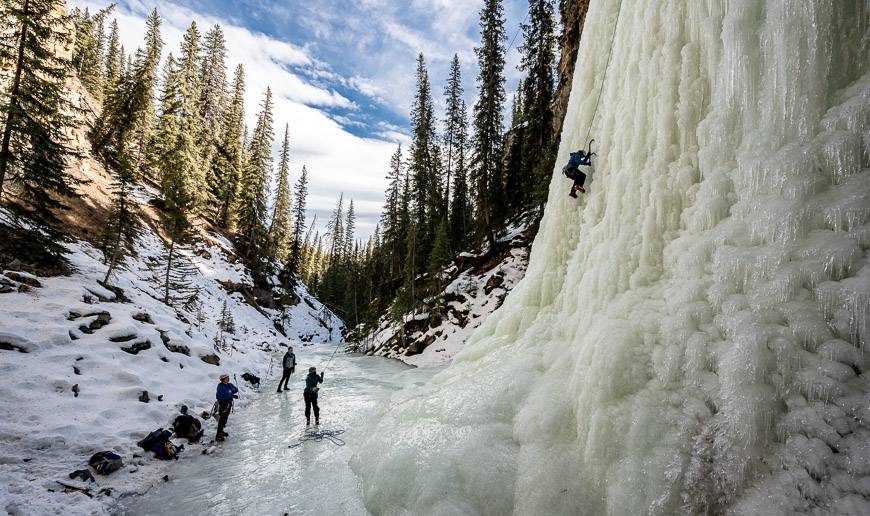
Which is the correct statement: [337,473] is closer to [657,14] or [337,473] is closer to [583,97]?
[583,97]

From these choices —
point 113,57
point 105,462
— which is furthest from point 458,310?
point 113,57

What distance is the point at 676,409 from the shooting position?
350 cm

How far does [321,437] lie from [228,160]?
133 ft

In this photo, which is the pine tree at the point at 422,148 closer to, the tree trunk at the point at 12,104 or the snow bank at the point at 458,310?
the snow bank at the point at 458,310

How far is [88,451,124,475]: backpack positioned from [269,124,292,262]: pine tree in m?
43.2

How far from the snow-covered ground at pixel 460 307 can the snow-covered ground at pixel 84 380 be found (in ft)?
34.2

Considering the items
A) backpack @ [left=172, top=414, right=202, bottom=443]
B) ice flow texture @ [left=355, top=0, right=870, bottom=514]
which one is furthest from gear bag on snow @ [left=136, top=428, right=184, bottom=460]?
ice flow texture @ [left=355, top=0, right=870, bottom=514]

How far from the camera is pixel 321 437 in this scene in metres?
9.28

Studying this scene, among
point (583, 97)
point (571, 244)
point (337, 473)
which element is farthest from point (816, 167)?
point (337, 473)

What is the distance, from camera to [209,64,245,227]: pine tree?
40.8 m

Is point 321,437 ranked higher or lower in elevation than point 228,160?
lower

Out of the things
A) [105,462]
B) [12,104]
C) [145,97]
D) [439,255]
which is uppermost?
[145,97]

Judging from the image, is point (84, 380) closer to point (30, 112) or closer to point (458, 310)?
point (30, 112)

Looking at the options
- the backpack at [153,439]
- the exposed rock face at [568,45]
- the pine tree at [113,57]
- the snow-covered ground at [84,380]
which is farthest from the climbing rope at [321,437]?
the pine tree at [113,57]
